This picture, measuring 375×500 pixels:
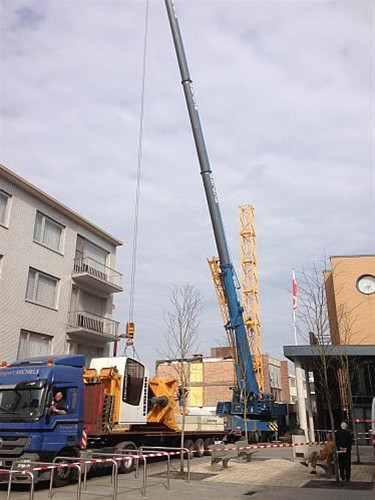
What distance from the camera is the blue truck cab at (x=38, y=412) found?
11.5 metres

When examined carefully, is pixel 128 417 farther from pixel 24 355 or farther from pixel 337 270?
pixel 337 270

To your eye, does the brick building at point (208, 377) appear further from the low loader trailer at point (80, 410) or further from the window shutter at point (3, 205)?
the low loader trailer at point (80, 410)

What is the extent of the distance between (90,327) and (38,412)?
53.2ft

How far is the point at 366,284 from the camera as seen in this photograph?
31.0m

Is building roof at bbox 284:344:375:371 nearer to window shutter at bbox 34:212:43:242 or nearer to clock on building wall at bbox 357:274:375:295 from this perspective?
clock on building wall at bbox 357:274:375:295

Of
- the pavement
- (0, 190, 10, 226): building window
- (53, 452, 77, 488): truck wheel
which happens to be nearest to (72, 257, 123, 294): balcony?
(0, 190, 10, 226): building window

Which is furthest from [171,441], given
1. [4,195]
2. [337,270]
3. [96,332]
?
[337,270]

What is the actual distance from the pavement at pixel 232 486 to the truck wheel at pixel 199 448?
3527 mm

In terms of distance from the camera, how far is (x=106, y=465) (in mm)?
13945

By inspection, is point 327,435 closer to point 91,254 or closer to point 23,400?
point 23,400

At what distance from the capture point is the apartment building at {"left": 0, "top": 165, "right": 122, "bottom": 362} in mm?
22797

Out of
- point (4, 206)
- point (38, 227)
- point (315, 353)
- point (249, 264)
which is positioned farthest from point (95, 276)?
point (249, 264)

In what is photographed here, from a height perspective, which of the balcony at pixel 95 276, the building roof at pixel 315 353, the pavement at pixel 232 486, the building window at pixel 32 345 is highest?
the balcony at pixel 95 276

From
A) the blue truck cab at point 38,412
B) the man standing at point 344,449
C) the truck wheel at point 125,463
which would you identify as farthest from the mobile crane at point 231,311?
the blue truck cab at point 38,412
